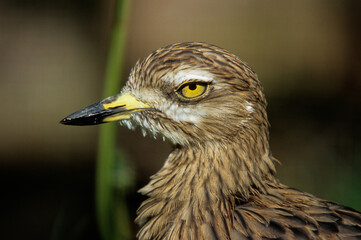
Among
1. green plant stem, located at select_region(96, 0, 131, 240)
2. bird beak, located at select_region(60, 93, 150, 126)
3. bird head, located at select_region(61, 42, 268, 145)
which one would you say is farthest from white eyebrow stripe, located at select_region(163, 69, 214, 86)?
green plant stem, located at select_region(96, 0, 131, 240)

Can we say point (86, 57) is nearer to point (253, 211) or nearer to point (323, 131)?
point (323, 131)

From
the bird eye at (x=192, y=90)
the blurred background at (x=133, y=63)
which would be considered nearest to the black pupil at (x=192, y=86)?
the bird eye at (x=192, y=90)

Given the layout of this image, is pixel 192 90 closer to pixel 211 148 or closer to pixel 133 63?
pixel 211 148

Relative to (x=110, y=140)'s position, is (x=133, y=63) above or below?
above

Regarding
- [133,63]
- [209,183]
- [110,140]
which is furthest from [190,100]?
[133,63]

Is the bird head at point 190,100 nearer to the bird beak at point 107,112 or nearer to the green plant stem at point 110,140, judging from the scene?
the bird beak at point 107,112

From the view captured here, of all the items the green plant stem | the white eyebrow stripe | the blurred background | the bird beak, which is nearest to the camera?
the white eyebrow stripe

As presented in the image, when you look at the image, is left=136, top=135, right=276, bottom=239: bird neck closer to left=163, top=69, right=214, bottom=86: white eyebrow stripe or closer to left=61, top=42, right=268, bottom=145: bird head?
left=61, top=42, right=268, bottom=145: bird head
